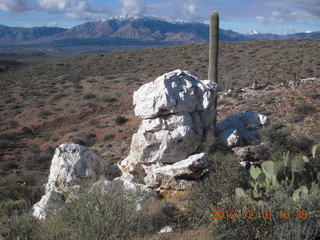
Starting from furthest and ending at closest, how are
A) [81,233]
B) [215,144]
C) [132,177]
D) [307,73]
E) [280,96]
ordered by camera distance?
[307,73] < [280,96] < [215,144] < [132,177] < [81,233]

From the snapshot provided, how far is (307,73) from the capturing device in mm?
24078

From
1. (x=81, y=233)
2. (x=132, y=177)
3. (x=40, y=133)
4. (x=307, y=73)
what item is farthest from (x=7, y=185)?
(x=307, y=73)

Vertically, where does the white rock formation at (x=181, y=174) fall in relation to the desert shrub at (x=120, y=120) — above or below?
above

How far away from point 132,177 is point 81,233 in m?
3.79

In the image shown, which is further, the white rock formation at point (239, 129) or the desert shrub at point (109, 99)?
the desert shrub at point (109, 99)

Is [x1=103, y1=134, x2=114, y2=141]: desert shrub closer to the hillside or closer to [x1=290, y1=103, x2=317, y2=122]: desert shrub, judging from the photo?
the hillside

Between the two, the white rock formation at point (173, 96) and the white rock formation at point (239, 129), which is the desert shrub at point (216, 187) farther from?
the white rock formation at point (239, 129)

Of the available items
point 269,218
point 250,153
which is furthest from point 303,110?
point 269,218

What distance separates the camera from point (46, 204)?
682cm

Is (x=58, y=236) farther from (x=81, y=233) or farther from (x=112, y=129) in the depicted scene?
(x=112, y=129)
